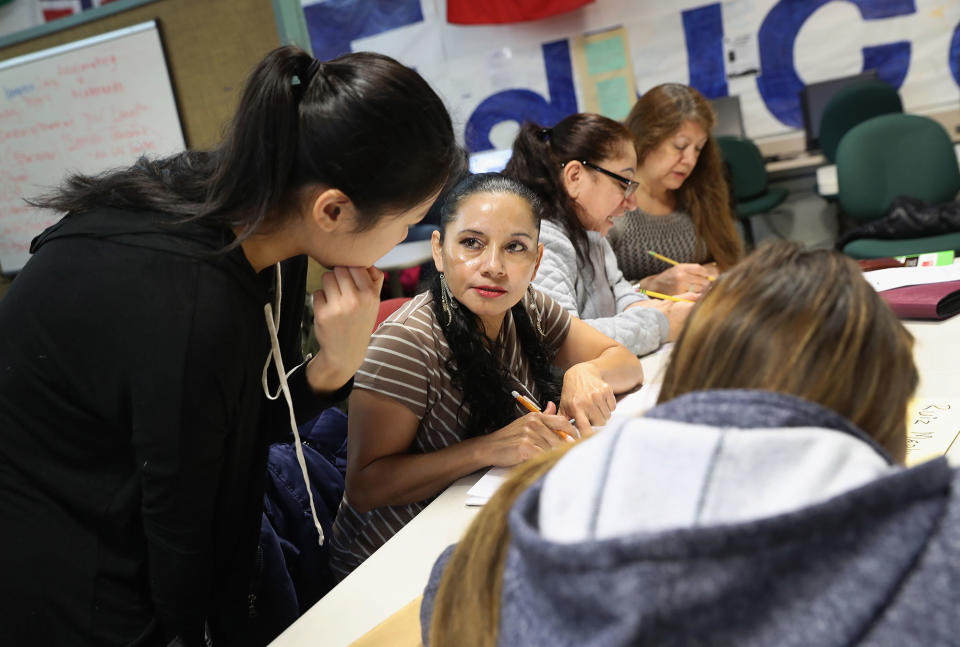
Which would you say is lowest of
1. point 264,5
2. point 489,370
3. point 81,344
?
point 489,370

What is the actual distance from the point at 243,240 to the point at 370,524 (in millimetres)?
639

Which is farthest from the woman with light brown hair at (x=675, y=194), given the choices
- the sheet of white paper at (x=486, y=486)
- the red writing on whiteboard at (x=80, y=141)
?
the red writing on whiteboard at (x=80, y=141)

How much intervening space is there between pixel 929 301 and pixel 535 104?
11.6 ft

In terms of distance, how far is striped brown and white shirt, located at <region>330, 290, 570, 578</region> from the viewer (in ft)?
4.36

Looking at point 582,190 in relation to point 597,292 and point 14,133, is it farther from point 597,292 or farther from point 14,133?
point 14,133

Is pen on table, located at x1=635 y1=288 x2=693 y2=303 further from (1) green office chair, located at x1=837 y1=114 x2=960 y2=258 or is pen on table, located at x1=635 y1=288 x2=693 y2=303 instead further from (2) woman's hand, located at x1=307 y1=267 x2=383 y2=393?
(1) green office chair, located at x1=837 y1=114 x2=960 y2=258

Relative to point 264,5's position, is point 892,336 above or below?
below

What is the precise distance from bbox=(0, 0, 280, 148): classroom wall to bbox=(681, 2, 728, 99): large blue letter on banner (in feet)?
10.2

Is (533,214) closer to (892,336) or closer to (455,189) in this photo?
(455,189)

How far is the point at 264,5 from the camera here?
219 centimetres

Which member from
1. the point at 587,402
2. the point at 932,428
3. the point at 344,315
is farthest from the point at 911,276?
the point at 344,315

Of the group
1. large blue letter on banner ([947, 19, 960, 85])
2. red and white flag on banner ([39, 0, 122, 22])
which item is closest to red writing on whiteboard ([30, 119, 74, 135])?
red and white flag on banner ([39, 0, 122, 22])

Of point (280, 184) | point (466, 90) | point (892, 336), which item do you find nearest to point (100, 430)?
point (280, 184)

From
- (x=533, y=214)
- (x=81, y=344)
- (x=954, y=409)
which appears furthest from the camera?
(x=533, y=214)
